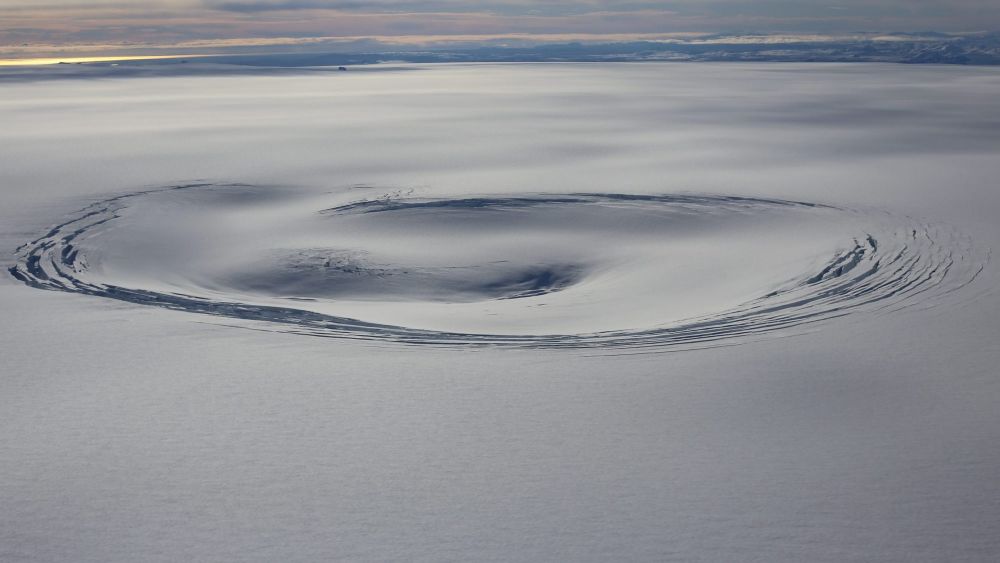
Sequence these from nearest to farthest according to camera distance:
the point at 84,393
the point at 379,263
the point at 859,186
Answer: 1. the point at 84,393
2. the point at 379,263
3. the point at 859,186

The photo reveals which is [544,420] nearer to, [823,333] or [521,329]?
[521,329]

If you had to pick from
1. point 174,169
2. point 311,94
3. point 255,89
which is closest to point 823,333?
point 174,169

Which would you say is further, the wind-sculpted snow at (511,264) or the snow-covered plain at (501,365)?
the wind-sculpted snow at (511,264)

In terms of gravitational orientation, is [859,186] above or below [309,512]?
above

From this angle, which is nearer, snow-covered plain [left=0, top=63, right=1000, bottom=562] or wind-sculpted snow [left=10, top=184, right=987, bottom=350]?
snow-covered plain [left=0, top=63, right=1000, bottom=562]
